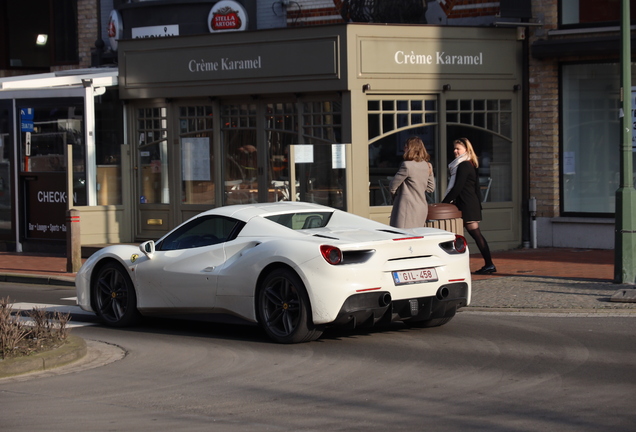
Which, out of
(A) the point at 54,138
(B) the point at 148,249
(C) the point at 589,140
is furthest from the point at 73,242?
(C) the point at 589,140

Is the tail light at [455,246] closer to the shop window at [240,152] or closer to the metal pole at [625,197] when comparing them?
the metal pole at [625,197]

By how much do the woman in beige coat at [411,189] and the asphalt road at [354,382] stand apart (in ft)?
8.91

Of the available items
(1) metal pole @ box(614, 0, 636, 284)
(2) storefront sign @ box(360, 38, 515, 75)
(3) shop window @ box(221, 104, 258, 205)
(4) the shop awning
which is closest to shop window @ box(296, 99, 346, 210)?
(2) storefront sign @ box(360, 38, 515, 75)

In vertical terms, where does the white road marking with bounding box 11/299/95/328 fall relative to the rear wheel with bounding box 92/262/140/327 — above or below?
below

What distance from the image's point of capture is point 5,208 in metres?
19.1

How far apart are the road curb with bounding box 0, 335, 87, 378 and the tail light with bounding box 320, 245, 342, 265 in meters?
2.32

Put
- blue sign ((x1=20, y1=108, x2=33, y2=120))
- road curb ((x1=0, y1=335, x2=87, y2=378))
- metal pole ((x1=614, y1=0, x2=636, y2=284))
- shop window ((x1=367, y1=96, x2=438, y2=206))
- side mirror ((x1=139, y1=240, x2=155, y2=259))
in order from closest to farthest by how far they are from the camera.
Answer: road curb ((x1=0, y1=335, x2=87, y2=378)) < side mirror ((x1=139, y1=240, x2=155, y2=259)) < metal pole ((x1=614, y1=0, x2=636, y2=284)) < shop window ((x1=367, y1=96, x2=438, y2=206)) < blue sign ((x1=20, y1=108, x2=33, y2=120))

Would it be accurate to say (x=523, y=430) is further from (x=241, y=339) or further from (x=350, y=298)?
(x=241, y=339)

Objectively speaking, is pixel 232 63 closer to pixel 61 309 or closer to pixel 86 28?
pixel 61 309

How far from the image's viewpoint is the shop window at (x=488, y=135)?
53.6ft

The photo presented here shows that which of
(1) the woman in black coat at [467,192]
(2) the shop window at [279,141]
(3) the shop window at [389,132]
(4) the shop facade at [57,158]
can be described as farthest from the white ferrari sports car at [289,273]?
(4) the shop facade at [57,158]

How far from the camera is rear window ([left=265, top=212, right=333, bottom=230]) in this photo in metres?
9.74

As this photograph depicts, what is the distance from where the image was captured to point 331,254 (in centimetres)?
858

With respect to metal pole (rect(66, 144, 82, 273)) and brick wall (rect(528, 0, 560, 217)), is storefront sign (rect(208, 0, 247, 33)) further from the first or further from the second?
brick wall (rect(528, 0, 560, 217))
